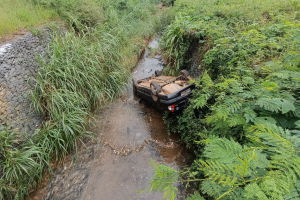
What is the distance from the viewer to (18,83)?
3.74 m

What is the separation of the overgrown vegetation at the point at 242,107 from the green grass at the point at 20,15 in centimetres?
484

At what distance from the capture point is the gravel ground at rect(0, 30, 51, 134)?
3268 mm

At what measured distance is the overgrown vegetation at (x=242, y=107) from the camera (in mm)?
970

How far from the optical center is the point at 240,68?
2.68 meters

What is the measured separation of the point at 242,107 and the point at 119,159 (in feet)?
8.53

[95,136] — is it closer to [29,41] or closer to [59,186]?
[59,186]

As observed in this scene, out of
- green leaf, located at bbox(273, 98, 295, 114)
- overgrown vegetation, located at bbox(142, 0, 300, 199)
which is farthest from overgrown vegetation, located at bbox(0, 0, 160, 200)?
green leaf, located at bbox(273, 98, 295, 114)

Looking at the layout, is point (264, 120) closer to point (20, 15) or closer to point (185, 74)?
point (185, 74)

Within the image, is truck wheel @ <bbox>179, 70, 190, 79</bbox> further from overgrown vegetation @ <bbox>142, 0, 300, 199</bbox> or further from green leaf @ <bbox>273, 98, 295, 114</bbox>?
green leaf @ <bbox>273, 98, 295, 114</bbox>

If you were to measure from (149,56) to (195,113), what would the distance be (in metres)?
5.13

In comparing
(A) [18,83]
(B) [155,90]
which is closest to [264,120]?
(B) [155,90]

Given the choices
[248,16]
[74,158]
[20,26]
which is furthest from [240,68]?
[20,26]

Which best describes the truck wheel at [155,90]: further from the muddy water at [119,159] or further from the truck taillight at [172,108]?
the muddy water at [119,159]

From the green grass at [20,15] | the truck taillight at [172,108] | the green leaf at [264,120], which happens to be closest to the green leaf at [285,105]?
the green leaf at [264,120]
